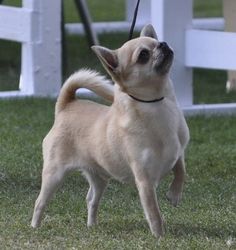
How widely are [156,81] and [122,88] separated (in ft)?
0.65

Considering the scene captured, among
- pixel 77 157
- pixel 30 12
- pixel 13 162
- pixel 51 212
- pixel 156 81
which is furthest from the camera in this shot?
pixel 30 12

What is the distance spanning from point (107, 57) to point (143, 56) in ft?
0.61

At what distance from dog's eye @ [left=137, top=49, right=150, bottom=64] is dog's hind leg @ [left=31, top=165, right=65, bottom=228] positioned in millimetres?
880

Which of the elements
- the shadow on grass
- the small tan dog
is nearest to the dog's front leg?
the small tan dog

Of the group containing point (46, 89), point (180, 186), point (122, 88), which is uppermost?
point (122, 88)

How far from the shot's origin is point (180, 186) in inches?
221

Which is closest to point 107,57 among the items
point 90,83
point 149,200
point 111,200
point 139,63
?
point 139,63

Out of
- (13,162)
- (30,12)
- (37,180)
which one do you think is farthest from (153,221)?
(30,12)

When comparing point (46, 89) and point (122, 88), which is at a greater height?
point (122, 88)

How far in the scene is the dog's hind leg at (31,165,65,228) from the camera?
5883 millimetres

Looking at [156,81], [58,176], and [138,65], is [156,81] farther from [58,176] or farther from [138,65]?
[58,176]

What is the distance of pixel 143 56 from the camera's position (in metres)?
5.36

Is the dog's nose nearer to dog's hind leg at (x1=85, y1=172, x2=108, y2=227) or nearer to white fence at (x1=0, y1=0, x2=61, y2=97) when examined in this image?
dog's hind leg at (x1=85, y1=172, x2=108, y2=227)

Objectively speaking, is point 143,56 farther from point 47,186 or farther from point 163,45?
point 47,186
